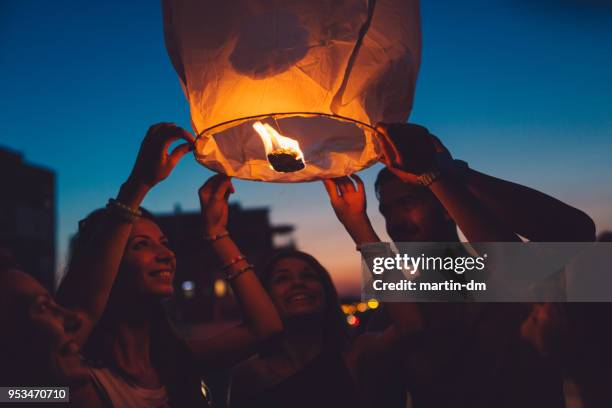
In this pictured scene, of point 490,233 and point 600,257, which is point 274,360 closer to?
point 490,233

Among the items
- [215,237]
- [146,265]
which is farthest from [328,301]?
[146,265]

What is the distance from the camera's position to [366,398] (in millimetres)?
2246

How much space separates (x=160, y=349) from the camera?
193 cm

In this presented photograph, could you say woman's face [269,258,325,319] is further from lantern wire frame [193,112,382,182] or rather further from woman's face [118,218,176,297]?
lantern wire frame [193,112,382,182]

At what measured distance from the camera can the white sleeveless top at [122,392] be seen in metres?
1.60

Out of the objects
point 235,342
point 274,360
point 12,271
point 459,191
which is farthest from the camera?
point 274,360

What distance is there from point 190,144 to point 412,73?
82 centimetres

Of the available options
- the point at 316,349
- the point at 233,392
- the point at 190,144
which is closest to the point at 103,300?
the point at 190,144

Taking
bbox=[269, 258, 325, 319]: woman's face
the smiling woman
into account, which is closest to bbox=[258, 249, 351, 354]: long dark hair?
bbox=[269, 258, 325, 319]: woman's face

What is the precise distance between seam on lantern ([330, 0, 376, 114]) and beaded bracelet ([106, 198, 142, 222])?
81 centimetres

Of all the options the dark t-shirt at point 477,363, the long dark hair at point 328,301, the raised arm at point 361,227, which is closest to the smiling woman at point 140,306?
the long dark hair at point 328,301

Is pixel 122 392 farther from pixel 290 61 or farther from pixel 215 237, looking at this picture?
pixel 290 61

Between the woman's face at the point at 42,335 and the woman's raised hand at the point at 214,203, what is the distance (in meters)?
0.85

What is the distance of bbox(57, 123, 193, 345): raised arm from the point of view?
158 centimetres
